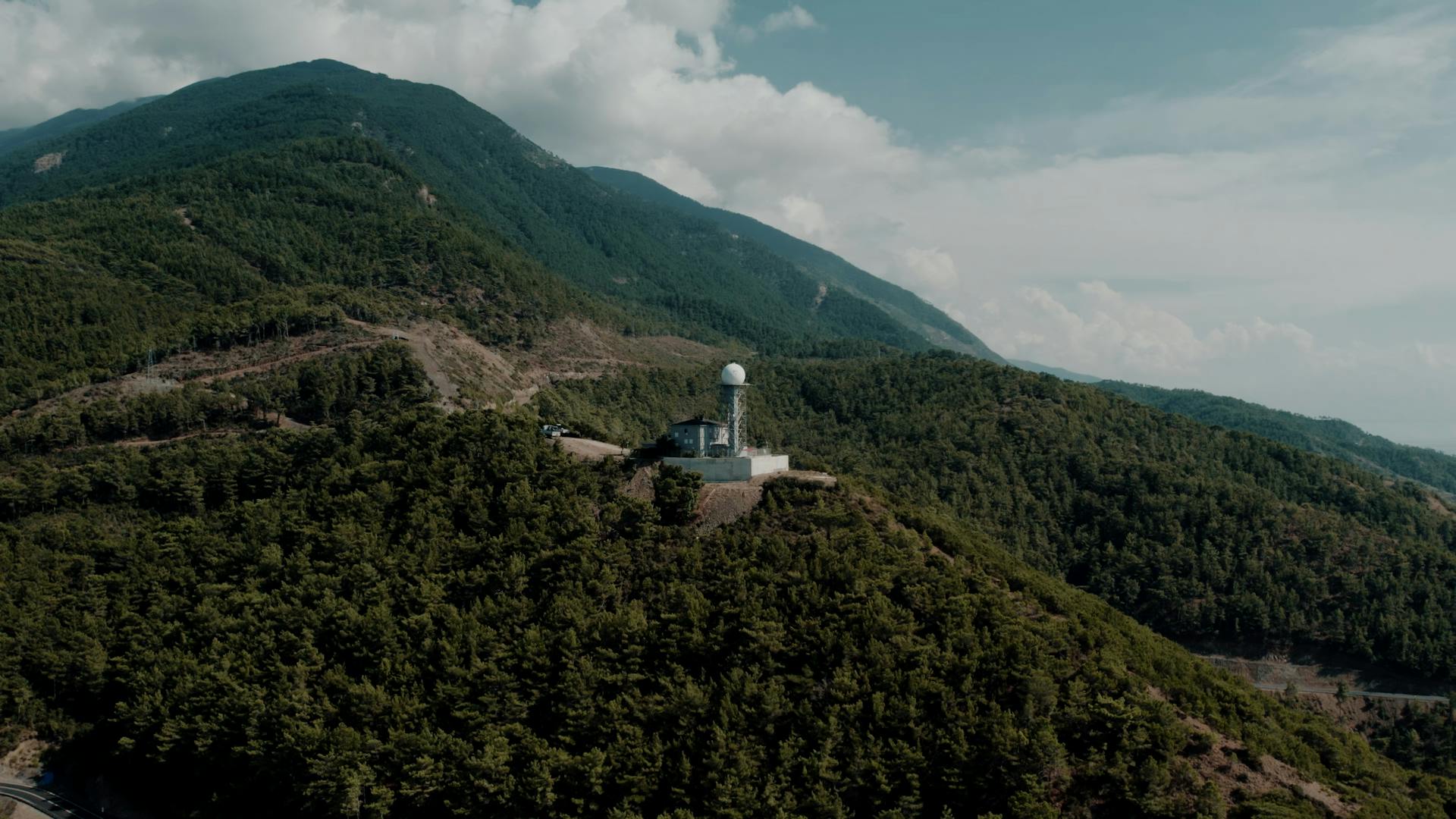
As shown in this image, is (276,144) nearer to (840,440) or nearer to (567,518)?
(840,440)

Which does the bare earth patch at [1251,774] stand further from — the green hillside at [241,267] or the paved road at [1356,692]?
the green hillside at [241,267]

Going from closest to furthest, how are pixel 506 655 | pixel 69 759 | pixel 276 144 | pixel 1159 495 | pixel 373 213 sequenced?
1. pixel 506 655
2. pixel 69 759
3. pixel 1159 495
4. pixel 373 213
5. pixel 276 144

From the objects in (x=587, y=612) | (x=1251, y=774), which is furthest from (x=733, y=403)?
(x=1251, y=774)

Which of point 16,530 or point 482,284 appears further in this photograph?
point 482,284

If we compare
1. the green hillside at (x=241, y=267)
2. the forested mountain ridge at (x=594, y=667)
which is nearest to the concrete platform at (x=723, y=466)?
the forested mountain ridge at (x=594, y=667)

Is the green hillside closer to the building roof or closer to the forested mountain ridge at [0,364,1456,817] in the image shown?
the forested mountain ridge at [0,364,1456,817]

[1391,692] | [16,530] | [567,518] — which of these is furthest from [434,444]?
[1391,692]
